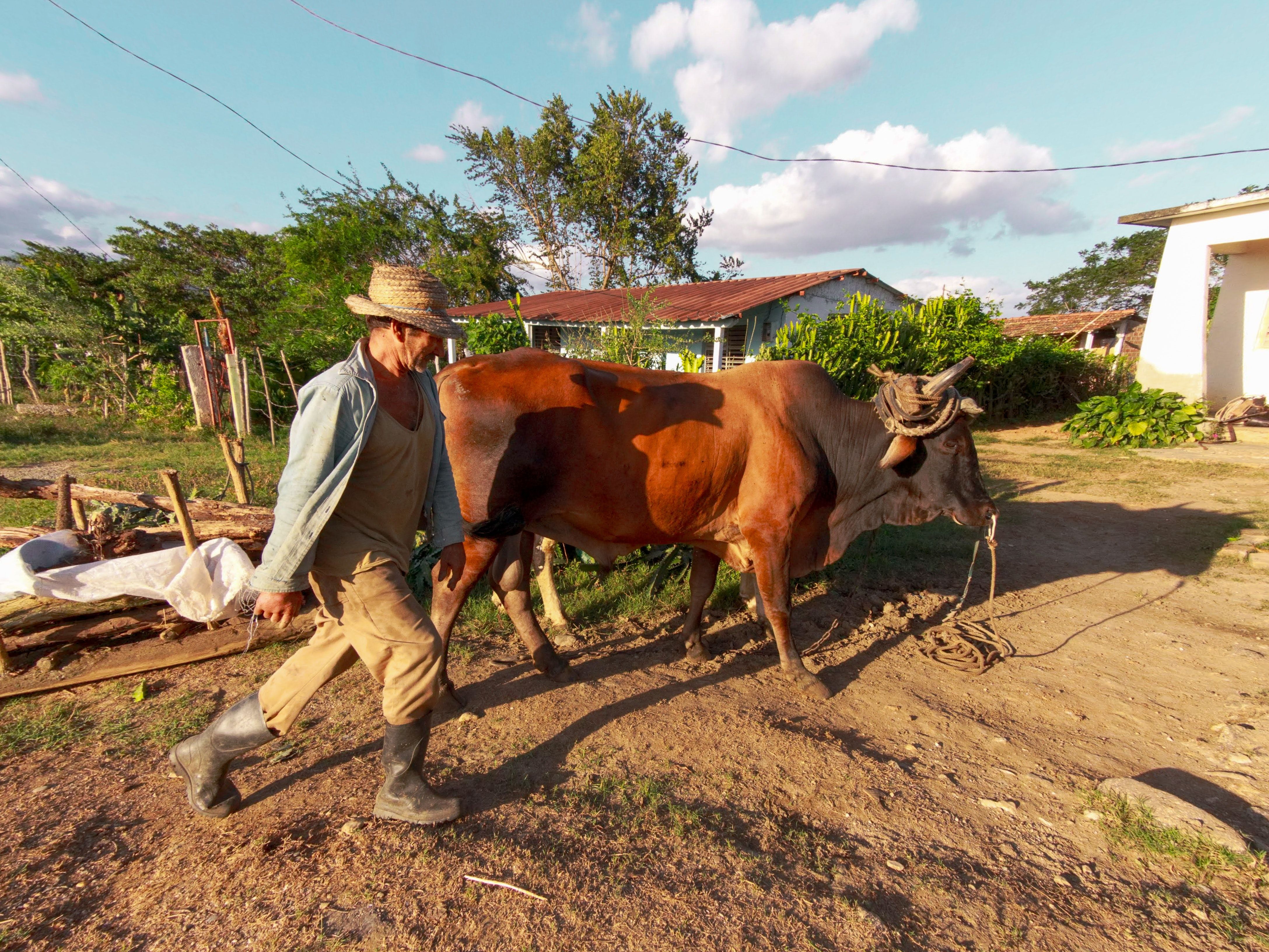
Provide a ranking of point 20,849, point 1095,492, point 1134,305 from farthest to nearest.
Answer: point 1134,305 < point 1095,492 < point 20,849

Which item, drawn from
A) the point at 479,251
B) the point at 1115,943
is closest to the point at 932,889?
the point at 1115,943

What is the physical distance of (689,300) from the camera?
15914 millimetres

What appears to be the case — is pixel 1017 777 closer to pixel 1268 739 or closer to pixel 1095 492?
pixel 1268 739

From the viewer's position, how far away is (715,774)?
2875 mm

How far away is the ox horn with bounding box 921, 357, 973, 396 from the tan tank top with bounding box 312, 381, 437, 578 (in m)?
3.23

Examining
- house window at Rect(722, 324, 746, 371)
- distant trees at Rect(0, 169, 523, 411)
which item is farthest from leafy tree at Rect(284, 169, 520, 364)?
house window at Rect(722, 324, 746, 371)

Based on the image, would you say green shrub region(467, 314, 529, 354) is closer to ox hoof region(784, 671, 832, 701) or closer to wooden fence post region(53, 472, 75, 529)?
wooden fence post region(53, 472, 75, 529)

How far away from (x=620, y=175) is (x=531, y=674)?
2407cm

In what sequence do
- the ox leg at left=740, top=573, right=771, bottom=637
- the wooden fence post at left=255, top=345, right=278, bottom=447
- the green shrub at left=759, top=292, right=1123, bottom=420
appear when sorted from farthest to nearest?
the wooden fence post at left=255, top=345, right=278, bottom=447, the green shrub at left=759, top=292, right=1123, bottom=420, the ox leg at left=740, top=573, right=771, bottom=637

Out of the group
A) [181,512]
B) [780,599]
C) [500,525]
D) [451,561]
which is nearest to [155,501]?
[181,512]

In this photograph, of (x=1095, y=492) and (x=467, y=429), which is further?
(x=1095, y=492)

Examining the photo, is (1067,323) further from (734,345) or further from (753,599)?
(753,599)

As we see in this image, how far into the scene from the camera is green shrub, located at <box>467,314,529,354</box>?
8586 millimetres

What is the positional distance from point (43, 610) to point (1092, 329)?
2767 centimetres
